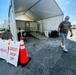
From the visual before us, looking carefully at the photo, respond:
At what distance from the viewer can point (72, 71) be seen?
1831 mm

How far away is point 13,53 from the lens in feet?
7.04

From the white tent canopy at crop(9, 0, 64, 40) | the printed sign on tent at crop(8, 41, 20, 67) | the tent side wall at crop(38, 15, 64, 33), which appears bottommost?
the printed sign on tent at crop(8, 41, 20, 67)

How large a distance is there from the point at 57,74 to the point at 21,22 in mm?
9402

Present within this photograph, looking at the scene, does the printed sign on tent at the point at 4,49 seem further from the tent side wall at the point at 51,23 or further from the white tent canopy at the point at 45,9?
the tent side wall at the point at 51,23

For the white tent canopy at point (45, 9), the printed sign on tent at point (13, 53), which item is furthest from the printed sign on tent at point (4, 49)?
the white tent canopy at point (45, 9)

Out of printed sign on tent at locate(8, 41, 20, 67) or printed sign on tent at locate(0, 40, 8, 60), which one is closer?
printed sign on tent at locate(8, 41, 20, 67)

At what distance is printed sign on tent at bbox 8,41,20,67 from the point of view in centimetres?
206

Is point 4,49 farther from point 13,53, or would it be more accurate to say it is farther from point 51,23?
point 51,23

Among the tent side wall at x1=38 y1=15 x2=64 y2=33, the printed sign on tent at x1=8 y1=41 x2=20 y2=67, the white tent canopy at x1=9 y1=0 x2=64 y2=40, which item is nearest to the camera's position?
the printed sign on tent at x1=8 y1=41 x2=20 y2=67

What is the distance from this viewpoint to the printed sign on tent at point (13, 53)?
6.75 feet

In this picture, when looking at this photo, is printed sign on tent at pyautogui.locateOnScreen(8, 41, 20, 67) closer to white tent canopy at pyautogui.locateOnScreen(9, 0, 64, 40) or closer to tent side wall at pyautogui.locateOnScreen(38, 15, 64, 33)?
white tent canopy at pyautogui.locateOnScreen(9, 0, 64, 40)

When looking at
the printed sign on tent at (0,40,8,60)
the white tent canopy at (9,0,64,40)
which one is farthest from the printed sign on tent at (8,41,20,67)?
the white tent canopy at (9,0,64,40)

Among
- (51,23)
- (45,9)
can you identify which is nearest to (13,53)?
(45,9)

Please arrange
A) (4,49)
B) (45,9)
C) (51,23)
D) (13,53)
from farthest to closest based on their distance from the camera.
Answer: (51,23)
(45,9)
(4,49)
(13,53)
